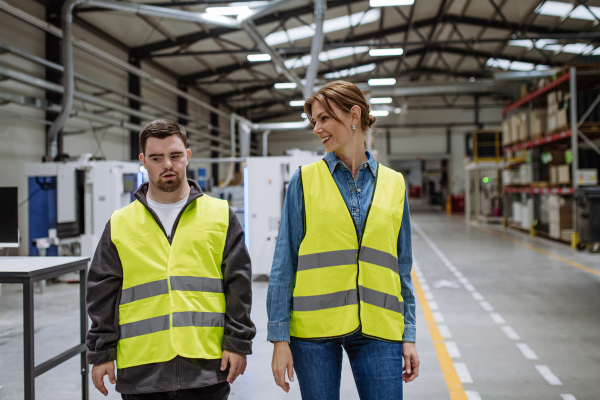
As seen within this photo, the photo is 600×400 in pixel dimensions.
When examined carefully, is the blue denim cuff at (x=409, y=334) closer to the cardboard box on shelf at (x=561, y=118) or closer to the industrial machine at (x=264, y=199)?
the industrial machine at (x=264, y=199)

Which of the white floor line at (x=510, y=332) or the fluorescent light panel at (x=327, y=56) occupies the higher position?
the fluorescent light panel at (x=327, y=56)

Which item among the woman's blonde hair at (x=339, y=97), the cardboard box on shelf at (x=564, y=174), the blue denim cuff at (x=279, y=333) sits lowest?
the blue denim cuff at (x=279, y=333)

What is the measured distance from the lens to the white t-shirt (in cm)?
178

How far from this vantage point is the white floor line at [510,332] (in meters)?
4.72

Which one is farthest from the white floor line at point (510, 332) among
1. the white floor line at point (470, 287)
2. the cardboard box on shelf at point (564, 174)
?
the cardboard box on shelf at point (564, 174)

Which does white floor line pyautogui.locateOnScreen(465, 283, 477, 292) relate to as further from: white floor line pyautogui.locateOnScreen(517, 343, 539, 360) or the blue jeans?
the blue jeans

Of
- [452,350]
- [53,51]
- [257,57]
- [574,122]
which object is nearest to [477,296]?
[452,350]

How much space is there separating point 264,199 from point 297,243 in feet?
20.3

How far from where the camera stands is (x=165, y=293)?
1686 mm

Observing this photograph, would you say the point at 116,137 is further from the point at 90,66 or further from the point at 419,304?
the point at 419,304

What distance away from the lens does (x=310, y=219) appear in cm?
157

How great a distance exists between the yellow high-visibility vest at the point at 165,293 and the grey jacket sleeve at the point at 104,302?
3 centimetres

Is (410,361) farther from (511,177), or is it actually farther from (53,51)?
(511,177)

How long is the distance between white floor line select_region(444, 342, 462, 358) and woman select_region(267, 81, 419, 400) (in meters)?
2.92
